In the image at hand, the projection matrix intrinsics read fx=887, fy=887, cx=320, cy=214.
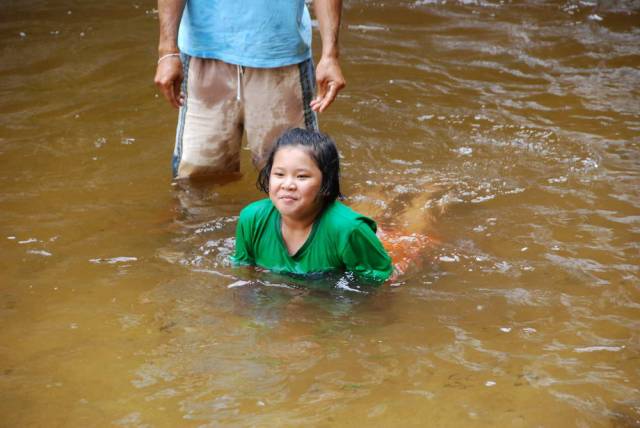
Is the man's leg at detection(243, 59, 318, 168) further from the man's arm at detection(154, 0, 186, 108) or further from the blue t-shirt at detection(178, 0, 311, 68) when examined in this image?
the man's arm at detection(154, 0, 186, 108)

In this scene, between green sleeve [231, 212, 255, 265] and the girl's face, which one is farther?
green sleeve [231, 212, 255, 265]

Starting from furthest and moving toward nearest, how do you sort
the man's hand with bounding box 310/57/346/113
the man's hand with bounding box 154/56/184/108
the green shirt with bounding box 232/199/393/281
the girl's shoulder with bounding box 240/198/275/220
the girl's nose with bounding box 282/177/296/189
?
the man's hand with bounding box 154/56/184/108
the man's hand with bounding box 310/57/346/113
the girl's shoulder with bounding box 240/198/275/220
the green shirt with bounding box 232/199/393/281
the girl's nose with bounding box 282/177/296/189

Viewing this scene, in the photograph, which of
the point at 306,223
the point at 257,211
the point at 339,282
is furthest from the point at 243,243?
the point at 339,282

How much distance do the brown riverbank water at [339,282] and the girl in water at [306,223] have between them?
0.11 m

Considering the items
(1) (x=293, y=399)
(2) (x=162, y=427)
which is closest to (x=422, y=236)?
(1) (x=293, y=399)

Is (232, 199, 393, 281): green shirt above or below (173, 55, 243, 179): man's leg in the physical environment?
below

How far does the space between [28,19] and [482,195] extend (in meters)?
5.59

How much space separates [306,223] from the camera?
150 inches

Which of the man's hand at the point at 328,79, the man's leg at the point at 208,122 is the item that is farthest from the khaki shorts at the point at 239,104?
the man's hand at the point at 328,79

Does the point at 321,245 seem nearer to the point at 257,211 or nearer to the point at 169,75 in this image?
the point at 257,211

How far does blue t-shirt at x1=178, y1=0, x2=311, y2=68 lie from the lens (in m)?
4.12

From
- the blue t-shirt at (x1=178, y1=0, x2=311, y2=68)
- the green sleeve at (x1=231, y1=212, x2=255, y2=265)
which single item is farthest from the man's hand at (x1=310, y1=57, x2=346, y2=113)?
the green sleeve at (x1=231, y1=212, x2=255, y2=265)

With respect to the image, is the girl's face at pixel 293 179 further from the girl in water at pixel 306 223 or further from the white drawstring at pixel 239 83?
the white drawstring at pixel 239 83

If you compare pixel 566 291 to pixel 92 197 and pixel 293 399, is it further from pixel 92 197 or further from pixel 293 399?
pixel 92 197
